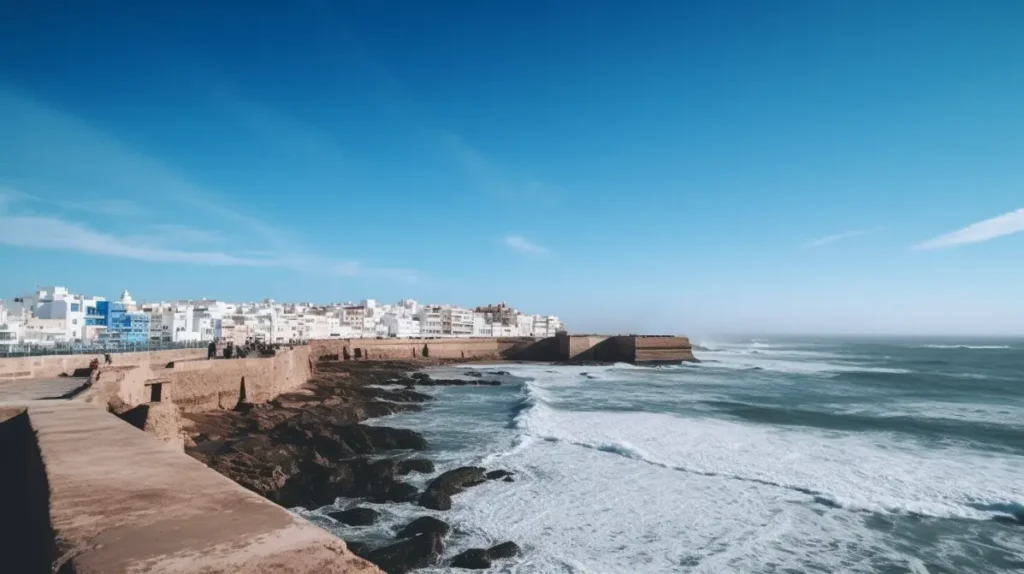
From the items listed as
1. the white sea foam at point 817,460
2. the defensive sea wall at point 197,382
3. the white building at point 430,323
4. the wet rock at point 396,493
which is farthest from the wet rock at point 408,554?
the white building at point 430,323

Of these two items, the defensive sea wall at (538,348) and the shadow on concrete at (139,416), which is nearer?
the shadow on concrete at (139,416)

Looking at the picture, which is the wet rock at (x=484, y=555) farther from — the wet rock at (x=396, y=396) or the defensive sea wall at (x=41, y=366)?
the wet rock at (x=396, y=396)

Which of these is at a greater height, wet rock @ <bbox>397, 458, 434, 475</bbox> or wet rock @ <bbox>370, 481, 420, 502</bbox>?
wet rock @ <bbox>397, 458, 434, 475</bbox>

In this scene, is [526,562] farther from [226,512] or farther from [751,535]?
[226,512]

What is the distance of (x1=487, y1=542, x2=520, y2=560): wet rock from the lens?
7586mm

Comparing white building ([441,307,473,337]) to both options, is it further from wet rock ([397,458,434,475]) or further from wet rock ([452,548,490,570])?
wet rock ([452,548,490,570])

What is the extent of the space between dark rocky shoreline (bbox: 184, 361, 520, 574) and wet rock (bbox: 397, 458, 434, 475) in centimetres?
2

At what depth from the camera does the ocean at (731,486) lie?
809cm

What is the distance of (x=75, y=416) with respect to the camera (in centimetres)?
596

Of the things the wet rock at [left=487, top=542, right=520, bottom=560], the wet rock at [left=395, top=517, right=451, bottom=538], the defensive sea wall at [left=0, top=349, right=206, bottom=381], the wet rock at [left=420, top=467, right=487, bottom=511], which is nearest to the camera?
the wet rock at [left=487, top=542, right=520, bottom=560]

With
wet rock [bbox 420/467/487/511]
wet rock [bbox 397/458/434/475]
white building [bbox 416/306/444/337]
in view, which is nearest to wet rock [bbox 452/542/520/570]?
wet rock [bbox 420/467/487/511]

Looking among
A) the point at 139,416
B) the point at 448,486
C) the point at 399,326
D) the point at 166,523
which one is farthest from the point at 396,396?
the point at 399,326

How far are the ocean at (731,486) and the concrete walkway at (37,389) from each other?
213 inches

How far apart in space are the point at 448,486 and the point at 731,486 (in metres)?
5.32
